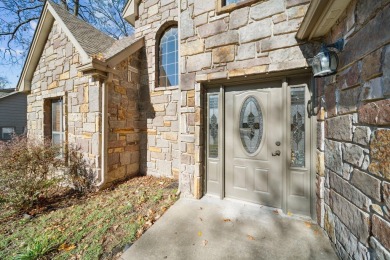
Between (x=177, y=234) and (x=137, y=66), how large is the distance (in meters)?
4.58

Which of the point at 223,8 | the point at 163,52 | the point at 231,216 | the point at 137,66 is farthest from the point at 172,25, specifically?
the point at 231,216

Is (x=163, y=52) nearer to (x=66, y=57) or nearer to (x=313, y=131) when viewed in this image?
(x=66, y=57)

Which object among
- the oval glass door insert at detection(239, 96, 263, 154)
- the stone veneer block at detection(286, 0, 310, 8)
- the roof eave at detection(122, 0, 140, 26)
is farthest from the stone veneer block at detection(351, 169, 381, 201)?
the roof eave at detection(122, 0, 140, 26)

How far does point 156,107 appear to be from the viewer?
193 inches

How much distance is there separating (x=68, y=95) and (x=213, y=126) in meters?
4.22

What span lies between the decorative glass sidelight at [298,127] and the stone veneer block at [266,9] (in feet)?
4.03

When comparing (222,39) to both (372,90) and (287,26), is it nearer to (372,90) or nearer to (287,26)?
(287,26)

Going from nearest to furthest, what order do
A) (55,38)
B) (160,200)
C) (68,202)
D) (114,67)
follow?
(160,200) < (68,202) < (114,67) < (55,38)

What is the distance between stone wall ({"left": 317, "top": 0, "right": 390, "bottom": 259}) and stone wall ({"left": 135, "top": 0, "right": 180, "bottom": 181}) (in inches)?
131

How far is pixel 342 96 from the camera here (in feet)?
6.28

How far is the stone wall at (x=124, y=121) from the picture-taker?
4.26 meters

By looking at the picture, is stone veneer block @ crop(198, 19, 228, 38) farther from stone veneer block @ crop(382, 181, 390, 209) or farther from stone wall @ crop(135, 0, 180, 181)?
stone veneer block @ crop(382, 181, 390, 209)

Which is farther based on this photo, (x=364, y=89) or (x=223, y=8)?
(x=223, y=8)

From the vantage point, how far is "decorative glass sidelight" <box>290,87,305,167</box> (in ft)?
8.70
